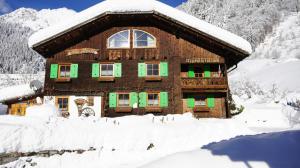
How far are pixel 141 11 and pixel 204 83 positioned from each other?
612 centimetres

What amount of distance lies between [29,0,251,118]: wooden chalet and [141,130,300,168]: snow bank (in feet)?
35.1

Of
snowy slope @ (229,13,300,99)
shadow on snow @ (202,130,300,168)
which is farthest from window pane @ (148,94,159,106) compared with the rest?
snowy slope @ (229,13,300,99)

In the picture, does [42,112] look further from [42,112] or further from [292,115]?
[292,115]

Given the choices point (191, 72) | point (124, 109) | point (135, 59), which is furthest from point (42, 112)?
point (191, 72)

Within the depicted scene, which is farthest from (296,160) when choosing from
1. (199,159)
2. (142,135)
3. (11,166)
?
(11,166)

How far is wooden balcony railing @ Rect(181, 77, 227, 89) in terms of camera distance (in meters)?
18.1

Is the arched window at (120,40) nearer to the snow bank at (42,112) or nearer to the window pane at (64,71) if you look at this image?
the window pane at (64,71)

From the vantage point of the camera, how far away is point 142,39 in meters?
19.3

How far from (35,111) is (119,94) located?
5.42 m

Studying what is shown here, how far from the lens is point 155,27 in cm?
1933

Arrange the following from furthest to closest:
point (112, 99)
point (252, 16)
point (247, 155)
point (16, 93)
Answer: point (252, 16) < point (16, 93) < point (112, 99) < point (247, 155)

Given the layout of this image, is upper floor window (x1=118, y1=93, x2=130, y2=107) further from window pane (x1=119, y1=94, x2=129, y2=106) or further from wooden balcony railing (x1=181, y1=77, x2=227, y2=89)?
wooden balcony railing (x1=181, y1=77, x2=227, y2=89)

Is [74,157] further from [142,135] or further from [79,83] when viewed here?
[79,83]

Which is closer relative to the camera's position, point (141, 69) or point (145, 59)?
point (141, 69)
